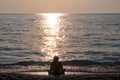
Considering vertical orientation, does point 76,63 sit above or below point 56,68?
below

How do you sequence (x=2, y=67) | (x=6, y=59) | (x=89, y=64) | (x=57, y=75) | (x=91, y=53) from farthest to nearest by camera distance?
1. (x=91, y=53)
2. (x=6, y=59)
3. (x=89, y=64)
4. (x=2, y=67)
5. (x=57, y=75)

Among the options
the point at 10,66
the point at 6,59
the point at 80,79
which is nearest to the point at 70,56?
the point at 6,59

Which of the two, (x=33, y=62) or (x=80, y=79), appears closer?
(x=80, y=79)

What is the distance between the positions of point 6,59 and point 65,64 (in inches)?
211

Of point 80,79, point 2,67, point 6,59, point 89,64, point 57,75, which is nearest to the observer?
point 80,79

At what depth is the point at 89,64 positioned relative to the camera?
25.9 meters

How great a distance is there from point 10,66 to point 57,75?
24.2ft

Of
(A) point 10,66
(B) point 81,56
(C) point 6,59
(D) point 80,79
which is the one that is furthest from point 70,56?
(D) point 80,79

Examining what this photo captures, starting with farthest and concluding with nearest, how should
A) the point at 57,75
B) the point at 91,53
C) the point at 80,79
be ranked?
the point at 91,53
the point at 57,75
the point at 80,79

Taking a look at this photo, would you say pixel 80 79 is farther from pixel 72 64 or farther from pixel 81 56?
pixel 81 56

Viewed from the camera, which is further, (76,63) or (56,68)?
(76,63)

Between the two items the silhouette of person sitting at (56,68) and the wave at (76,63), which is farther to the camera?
the wave at (76,63)

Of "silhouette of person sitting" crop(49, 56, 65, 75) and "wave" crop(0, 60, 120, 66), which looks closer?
"silhouette of person sitting" crop(49, 56, 65, 75)

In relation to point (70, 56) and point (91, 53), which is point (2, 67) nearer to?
point (70, 56)
